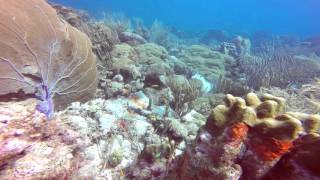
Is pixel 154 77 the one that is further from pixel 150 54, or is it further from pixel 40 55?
pixel 40 55

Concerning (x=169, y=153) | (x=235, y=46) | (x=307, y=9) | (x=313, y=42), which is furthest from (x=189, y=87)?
(x=307, y=9)

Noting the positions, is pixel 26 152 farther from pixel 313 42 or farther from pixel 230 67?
pixel 313 42

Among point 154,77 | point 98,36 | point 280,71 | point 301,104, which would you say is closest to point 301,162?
point 301,104

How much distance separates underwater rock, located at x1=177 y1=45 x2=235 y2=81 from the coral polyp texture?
717cm

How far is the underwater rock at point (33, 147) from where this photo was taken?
2.69 metres

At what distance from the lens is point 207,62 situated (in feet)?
40.1

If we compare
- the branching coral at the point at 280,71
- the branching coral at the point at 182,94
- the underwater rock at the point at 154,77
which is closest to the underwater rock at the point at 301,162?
the branching coral at the point at 182,94

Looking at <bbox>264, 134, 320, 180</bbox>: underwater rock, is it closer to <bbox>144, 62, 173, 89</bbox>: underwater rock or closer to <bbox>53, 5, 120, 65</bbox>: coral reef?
<bbox>144, 62, 173, 89</bbox>: underwater rock

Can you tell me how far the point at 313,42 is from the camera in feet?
73.4

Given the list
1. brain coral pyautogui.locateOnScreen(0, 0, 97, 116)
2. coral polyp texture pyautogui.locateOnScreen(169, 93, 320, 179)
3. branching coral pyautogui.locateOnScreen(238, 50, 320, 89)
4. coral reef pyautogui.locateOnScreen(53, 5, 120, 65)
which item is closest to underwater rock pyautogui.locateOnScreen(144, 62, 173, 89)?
coral reef pyautogui.locateOnScreen(53, 5, 120, 65)

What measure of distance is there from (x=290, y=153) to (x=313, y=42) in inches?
891

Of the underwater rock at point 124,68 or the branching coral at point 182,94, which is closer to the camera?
the branching coral at point 182,94

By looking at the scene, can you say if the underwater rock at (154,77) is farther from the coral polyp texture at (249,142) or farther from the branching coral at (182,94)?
the coral polyp texture at (249,142)

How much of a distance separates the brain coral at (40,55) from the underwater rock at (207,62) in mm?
5855
